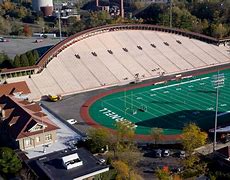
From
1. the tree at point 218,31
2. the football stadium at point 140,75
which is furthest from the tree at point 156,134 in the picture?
the tree at point 218,31

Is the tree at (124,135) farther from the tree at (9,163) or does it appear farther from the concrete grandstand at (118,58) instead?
the concrete grandstand at (118,58)

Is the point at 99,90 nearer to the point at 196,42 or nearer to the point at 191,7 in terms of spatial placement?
the point at 196,42

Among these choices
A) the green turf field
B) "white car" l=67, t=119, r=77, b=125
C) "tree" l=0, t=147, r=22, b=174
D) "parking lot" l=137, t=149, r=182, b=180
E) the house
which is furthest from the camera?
"white car" l=67, t=119, r=77, b=125

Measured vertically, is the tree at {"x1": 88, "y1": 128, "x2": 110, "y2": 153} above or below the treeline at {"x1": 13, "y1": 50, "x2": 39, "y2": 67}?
below

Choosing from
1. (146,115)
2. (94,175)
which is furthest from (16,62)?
(94,175)

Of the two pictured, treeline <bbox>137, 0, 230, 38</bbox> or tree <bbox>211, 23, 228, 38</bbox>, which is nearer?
tree <bbox>211, 23, 228, 38</bbox>

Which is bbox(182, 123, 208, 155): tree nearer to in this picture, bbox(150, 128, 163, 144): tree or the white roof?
bbox(150, 128, 163, 144): tree

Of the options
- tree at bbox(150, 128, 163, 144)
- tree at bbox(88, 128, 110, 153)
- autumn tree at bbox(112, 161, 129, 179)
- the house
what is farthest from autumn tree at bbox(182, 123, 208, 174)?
the house
